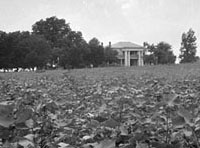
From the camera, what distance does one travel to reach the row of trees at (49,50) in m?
46.0

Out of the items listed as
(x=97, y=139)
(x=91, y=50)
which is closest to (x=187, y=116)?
(x=97, y=139)

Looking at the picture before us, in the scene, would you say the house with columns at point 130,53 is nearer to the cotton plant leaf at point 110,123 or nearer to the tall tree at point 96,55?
the tall tree at point 96,55

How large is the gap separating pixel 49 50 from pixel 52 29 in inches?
463

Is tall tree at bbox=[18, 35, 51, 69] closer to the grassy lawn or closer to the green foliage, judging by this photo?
the green foliage

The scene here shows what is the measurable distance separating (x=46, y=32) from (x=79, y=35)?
21.8 ft

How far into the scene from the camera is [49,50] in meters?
51.3

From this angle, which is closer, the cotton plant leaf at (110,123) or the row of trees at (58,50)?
the cotton plant leaf at (110,123)

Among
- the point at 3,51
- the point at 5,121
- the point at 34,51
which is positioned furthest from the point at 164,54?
the point at 5,121

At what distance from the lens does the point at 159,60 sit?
6128cm

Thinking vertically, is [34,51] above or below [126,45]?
below

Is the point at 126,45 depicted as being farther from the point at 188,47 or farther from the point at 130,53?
the point at 188,47

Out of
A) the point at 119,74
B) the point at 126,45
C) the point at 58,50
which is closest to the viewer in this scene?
the point at 119,74

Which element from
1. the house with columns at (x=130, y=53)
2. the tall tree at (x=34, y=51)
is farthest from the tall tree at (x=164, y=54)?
the tall tree at (x=34, y=51)

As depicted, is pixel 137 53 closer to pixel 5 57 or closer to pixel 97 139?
pixel 5 57
